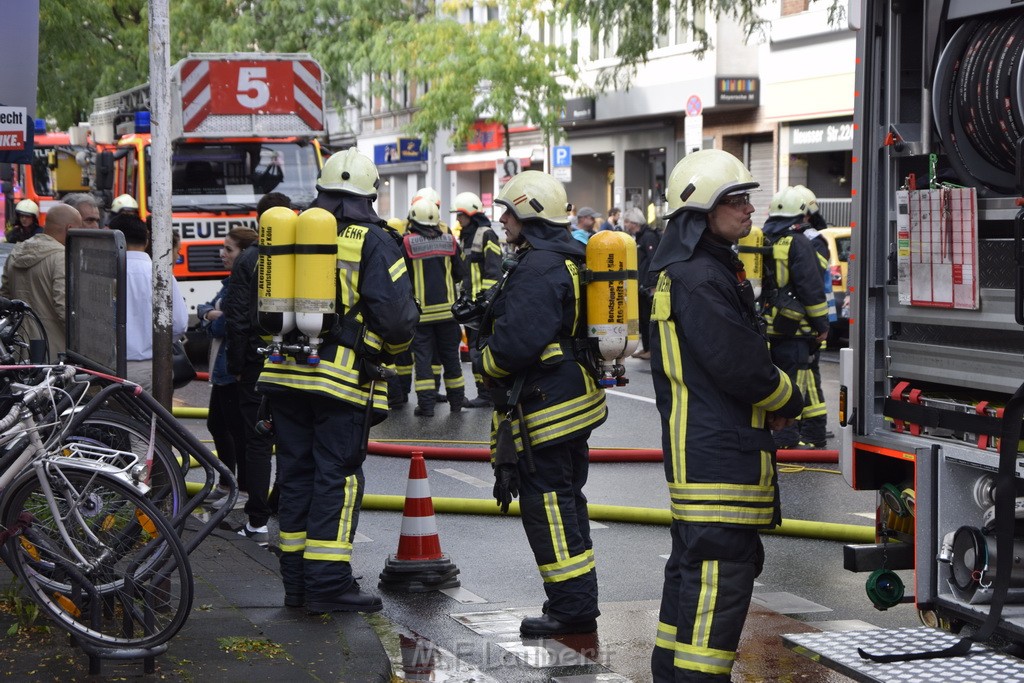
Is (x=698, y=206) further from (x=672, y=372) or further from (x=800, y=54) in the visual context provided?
(x=800, y=54)

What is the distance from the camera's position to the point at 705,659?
15.6ft

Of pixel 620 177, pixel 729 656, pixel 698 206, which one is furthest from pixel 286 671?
pixel 620 177

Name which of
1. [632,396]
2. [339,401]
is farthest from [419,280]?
[339,401]

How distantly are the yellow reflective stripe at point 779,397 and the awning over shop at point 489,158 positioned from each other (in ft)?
107

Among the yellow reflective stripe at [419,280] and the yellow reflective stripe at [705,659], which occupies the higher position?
the yellow reflective stripe at [419,280]

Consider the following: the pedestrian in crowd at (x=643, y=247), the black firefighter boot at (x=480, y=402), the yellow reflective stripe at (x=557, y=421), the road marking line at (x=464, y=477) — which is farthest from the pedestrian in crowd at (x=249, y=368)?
the pedestrian in crowd at (x=643, y=247)

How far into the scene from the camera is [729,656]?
15.6 feet

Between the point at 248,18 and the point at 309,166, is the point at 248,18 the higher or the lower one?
the higher one

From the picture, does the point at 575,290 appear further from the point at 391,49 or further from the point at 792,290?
the point at 391,49

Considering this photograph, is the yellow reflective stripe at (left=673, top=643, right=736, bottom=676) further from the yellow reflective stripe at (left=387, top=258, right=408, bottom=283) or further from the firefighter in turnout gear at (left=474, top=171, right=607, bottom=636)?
the yellow reflective stripe at (left=387, top=258, right=408, bottom=283)

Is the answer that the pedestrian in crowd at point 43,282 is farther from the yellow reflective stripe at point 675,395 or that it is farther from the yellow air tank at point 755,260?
the yellow air tank at point 755,260

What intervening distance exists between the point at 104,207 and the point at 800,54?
47.9 ft

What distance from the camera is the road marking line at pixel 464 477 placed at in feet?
32.3

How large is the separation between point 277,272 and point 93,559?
1486mm
